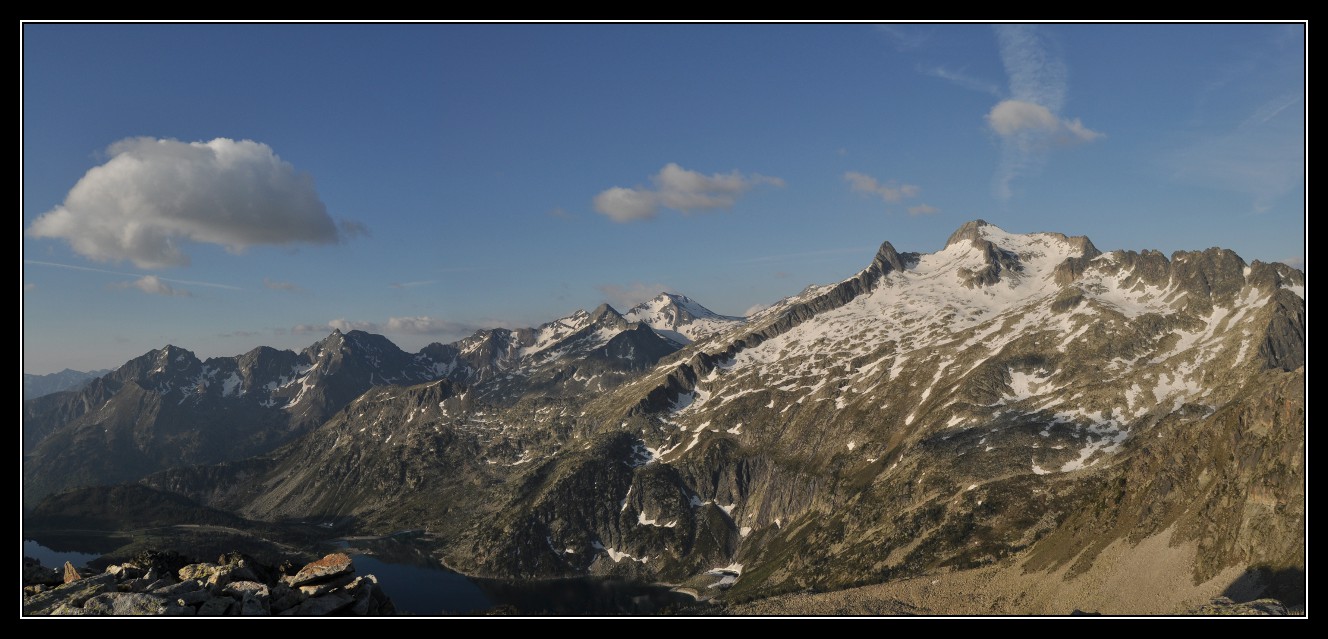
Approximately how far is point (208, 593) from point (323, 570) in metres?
10.1

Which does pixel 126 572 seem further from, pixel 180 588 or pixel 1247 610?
pixel 1247 610

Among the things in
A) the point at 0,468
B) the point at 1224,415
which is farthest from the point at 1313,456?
the point at 1224,415

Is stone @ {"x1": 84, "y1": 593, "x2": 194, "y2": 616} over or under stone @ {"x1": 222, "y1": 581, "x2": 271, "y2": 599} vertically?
over

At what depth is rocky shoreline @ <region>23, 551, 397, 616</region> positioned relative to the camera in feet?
153

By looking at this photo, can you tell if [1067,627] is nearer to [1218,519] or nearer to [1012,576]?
[1218,519]

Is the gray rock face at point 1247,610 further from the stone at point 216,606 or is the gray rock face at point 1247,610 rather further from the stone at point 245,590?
the stone at point 216,606

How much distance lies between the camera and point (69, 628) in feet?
74.8

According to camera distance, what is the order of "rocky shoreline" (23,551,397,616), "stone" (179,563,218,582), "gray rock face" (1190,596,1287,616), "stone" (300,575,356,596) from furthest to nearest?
"gray rock face" (1190,596,1287,616)
"stone" (179,563,218,582)
"stone" (300,575,356,596)
"rocky shoreline" (23,551,397,616)

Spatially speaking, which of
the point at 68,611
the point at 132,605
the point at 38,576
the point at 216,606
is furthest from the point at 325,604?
the point at 38,576

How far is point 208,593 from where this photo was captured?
163 ft

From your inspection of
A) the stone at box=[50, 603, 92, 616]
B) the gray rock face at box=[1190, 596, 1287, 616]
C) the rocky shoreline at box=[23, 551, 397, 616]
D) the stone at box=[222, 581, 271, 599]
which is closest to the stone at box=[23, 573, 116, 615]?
the rocky shoreline at box=[23, 551, 397, 616]

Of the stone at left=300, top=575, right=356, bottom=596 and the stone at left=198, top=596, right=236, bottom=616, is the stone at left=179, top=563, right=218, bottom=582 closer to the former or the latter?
the stone at left=300, top=575, right=356, bottom=596

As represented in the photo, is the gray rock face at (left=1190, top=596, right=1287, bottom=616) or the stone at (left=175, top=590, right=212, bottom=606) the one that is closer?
the stone at (left=175, top=590, right=212, bottom=606)

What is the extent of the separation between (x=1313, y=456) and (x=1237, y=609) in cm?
1870
